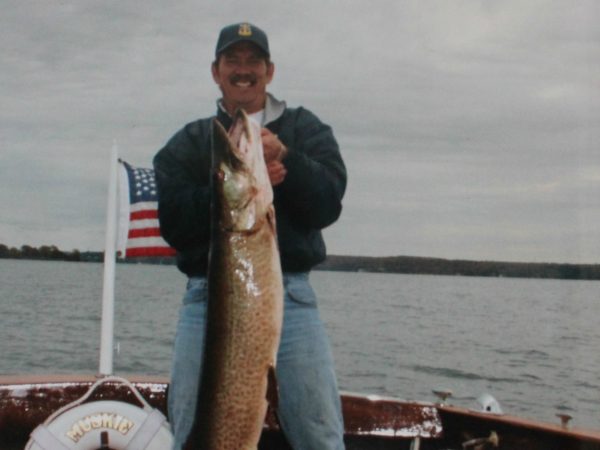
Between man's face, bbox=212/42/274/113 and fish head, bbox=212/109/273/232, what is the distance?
0.76m

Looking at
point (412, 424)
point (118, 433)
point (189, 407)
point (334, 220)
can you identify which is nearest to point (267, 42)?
point (334, 220)

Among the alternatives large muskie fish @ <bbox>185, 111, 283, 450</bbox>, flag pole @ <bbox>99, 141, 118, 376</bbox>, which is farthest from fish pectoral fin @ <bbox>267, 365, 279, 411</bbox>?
flag pole @ <bbox>99, 141, 118, 376</bbox>

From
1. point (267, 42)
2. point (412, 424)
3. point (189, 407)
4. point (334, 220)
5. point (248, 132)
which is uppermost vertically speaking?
point (267, 42)

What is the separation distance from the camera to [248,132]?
2.96 m

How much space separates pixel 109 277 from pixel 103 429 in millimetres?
2006

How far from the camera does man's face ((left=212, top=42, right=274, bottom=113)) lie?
12.2 feet

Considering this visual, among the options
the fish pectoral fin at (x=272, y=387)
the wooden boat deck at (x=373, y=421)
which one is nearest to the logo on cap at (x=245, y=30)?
the fish pectoral fin at (x=272, y=387)

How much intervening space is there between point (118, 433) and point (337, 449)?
5.18ft

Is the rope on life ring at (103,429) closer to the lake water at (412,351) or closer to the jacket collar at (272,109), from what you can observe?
the jacket collar at (272,109)

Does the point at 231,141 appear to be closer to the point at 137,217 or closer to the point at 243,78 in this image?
the point at 243,78

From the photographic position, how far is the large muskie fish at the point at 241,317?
3.04m

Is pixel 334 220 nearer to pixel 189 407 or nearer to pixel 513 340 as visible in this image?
pixel 189 407

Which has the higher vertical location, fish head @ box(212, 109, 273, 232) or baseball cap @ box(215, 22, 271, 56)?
baseball cap @ box(215, 22, 271, 56)

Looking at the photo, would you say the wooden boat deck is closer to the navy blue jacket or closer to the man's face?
the navy blue jacket
